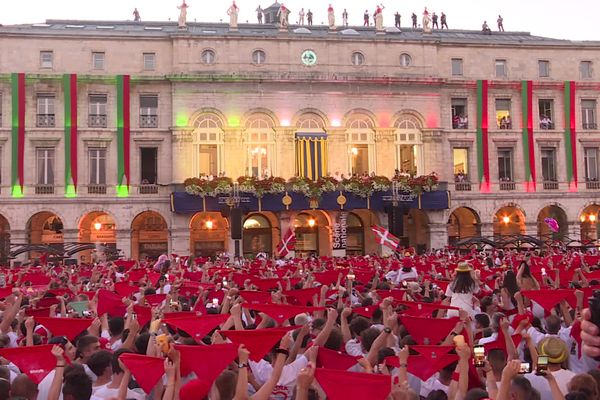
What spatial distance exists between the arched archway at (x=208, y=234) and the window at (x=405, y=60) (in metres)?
15.6

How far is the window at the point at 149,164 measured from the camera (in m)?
44.8

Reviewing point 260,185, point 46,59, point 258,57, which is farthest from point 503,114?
point 46,59

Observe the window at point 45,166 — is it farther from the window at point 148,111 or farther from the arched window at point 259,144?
the arched window at point 259,144

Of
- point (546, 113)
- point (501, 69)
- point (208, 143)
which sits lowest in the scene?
point (208, 143)

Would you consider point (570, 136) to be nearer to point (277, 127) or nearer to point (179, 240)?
point (277, 127)

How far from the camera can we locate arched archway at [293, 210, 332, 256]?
155ft

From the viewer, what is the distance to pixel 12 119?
1695 inches

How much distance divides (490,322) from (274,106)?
35154 millimetres

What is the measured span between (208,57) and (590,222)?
92.5 feet

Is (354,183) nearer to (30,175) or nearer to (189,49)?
(189,49)

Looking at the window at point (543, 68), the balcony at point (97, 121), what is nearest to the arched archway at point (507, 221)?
the window at point (543, 68)

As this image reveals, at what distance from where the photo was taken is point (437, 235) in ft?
150

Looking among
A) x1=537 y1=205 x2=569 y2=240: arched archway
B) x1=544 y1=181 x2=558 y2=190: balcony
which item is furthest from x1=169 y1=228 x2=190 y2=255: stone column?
x1=544 y1=181 x2=558 y2=190: balcony

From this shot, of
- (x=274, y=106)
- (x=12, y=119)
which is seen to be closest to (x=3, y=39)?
(x=12, y=119)
